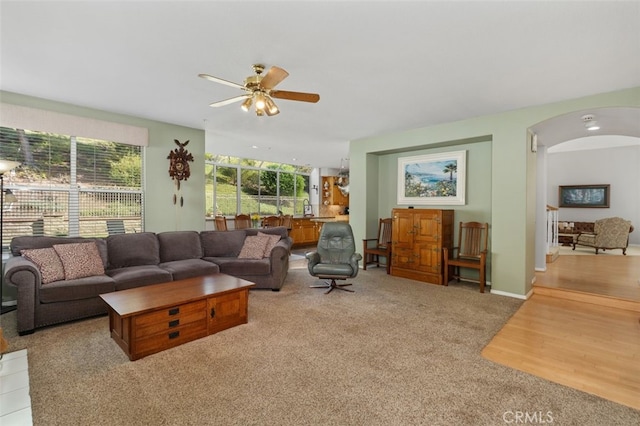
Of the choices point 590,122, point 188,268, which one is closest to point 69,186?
point 188,268

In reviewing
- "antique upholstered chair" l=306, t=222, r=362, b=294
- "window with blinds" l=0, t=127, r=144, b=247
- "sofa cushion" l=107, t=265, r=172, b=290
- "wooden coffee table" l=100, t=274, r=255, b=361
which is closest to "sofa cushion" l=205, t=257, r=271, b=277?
"antique upholstered chair" l=306, t=222, r=362, b=294

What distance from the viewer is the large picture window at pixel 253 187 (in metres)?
8.07

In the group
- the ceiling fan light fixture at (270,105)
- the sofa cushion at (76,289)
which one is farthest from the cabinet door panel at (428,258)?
the sofa cushion at (76,289)

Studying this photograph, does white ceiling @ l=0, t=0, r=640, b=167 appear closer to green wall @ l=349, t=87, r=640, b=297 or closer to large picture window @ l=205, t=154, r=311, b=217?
green wall @ l=349, t=87, r=640, b=297

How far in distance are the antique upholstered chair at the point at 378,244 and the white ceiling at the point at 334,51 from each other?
2506 millimetres

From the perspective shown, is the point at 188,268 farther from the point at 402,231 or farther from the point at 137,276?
the point at 402,231

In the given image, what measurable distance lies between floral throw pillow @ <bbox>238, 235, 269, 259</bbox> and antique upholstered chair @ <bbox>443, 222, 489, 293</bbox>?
299cm

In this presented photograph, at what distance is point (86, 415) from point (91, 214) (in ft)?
11.7

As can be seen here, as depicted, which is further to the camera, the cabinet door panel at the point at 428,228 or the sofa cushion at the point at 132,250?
the cabinet door panel at the point at 428,228

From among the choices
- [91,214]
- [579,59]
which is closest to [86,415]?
[91,214]

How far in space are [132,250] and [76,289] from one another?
39.8 inches

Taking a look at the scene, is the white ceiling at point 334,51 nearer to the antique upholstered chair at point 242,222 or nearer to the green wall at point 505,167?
the green wall at point 505,167

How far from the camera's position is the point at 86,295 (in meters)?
3.25

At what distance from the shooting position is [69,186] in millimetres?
4273
